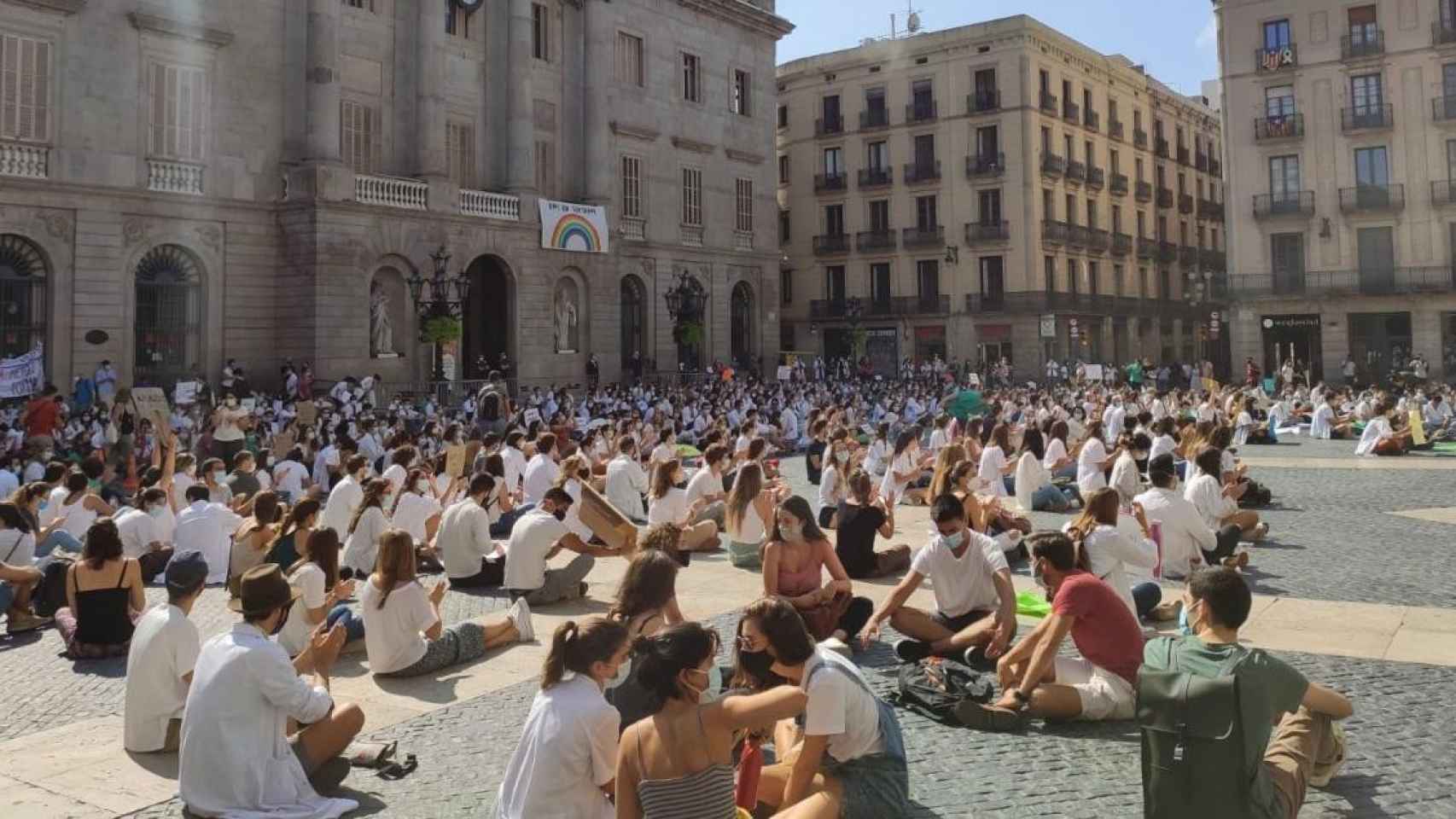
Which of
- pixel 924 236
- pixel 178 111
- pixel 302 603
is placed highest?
pixel 924 236

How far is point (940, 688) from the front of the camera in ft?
24.7

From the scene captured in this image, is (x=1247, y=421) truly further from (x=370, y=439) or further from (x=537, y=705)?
(x=537, y=705)

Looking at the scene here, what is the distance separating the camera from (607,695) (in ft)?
19.6

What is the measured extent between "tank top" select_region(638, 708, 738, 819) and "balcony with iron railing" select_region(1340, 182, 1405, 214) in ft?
167

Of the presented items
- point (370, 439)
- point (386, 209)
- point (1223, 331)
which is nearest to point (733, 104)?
point (386, 209)

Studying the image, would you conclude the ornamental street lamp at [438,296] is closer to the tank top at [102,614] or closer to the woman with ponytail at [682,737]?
the tank top at [102,614]

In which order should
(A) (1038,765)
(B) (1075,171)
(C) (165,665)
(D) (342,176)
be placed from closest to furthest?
(A) (1038,765) < (C) (165,665) < (D) (342,176) < (B) (1075,171)

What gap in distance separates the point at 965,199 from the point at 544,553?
4947cm

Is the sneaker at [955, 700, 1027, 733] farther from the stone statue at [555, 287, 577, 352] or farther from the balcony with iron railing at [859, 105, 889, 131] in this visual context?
the balcony with iron railing at [859, 105, 889, 131]

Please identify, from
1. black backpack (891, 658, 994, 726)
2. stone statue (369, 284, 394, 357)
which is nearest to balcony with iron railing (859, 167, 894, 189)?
stone statue (369, 284, 394, 357)

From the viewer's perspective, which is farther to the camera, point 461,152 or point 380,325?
point 461,152

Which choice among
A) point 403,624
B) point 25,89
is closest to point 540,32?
point 25,89

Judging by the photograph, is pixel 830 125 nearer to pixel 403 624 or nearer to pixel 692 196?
pixel 692 196

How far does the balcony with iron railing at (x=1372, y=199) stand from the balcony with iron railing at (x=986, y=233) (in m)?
14.7
